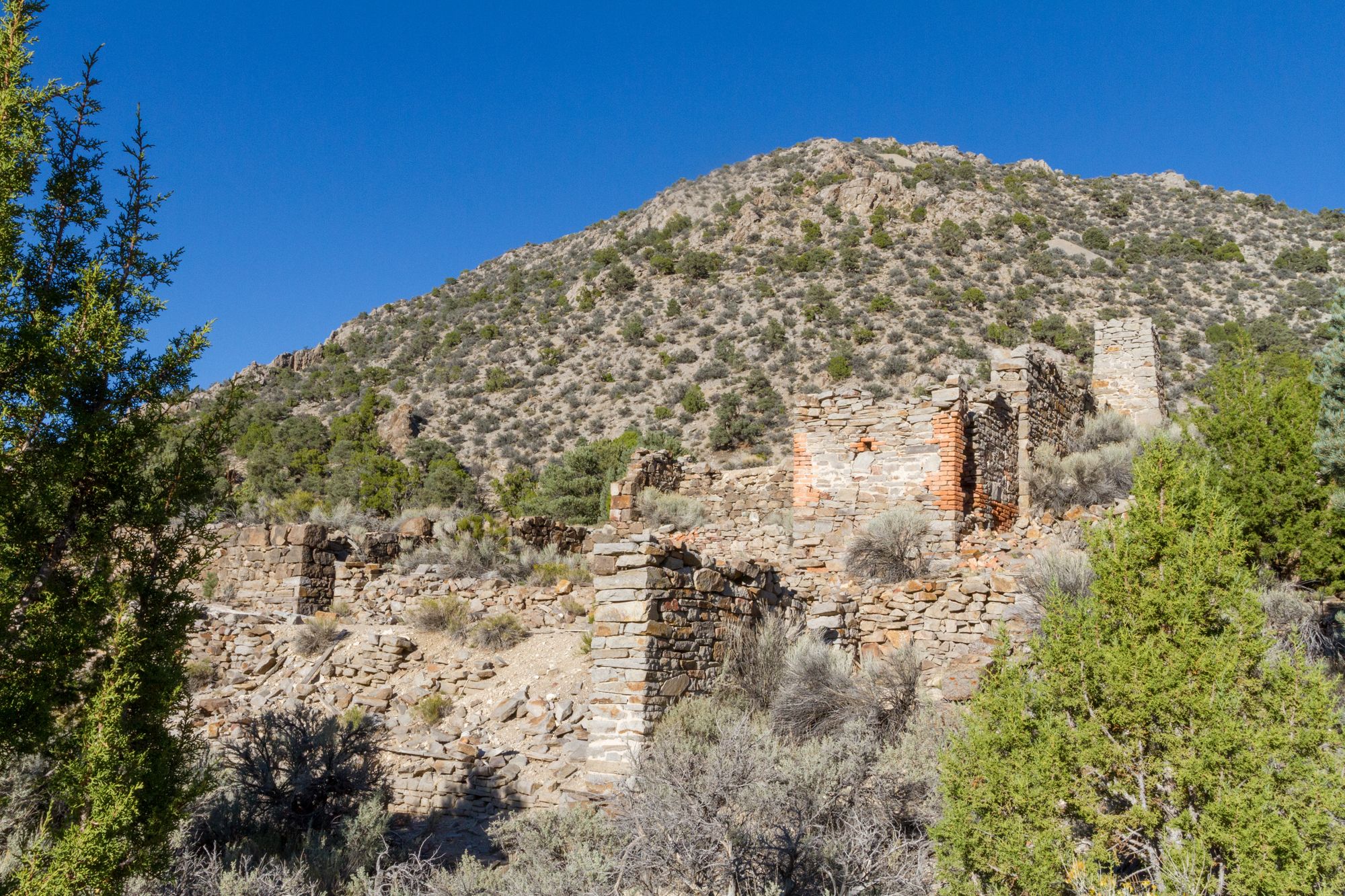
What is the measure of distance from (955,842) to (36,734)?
15.2 ft

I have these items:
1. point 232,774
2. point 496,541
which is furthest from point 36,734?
point 496,541

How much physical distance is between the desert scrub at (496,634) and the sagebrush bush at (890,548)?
4642 millimetres

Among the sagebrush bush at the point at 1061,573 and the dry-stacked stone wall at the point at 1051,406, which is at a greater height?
the dry-stacked stone wall at the point at 1051,406

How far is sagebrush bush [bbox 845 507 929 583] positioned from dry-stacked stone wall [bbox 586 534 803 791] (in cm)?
335

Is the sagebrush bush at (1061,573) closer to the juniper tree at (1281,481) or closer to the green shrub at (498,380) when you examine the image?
the juniper tree at (1281,481)

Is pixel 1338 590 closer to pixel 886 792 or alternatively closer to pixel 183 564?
pixel 886 792

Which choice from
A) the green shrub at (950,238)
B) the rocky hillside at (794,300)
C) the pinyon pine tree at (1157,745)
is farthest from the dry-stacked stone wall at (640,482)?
the green shrub at (950,238)

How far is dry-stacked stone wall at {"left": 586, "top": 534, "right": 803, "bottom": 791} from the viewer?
726 cm

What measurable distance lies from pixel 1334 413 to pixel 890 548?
494cm

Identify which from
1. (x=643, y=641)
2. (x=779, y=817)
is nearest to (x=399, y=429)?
(x=643, y=641)

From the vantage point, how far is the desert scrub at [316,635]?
1166cm

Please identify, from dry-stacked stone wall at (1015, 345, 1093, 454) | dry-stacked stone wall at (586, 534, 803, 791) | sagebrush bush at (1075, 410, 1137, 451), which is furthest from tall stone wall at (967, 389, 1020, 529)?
dry-stacked stone wall at (586, 534, 803, 791)

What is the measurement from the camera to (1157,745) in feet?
14.2

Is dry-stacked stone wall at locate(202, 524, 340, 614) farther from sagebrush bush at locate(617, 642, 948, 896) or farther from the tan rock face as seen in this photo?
the tan rock face
